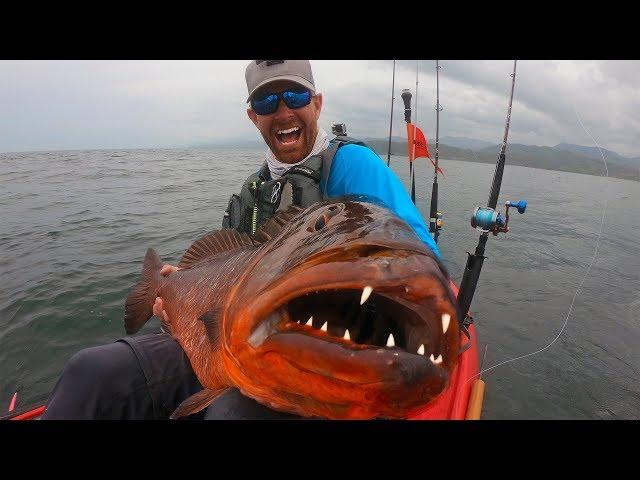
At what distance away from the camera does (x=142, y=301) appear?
3.89 metres

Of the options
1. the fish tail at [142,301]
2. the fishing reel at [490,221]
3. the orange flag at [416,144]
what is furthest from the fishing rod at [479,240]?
the fish tail at [142,301]

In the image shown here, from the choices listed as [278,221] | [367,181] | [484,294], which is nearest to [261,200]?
[367,181]

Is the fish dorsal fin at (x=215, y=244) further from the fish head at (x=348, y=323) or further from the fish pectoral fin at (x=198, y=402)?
the fish head at (x=348, y=323)

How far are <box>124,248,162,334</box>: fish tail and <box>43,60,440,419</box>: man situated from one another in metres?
0.35

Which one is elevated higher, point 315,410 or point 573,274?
point 315,410

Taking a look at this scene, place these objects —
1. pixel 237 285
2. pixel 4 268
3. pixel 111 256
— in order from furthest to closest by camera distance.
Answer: pixel 111 256 → pixel 4 268 → pixel 237 285

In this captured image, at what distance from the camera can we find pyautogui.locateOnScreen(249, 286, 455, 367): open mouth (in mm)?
1219

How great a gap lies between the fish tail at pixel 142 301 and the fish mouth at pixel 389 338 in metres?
2.90

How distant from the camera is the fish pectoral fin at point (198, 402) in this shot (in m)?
2.00
